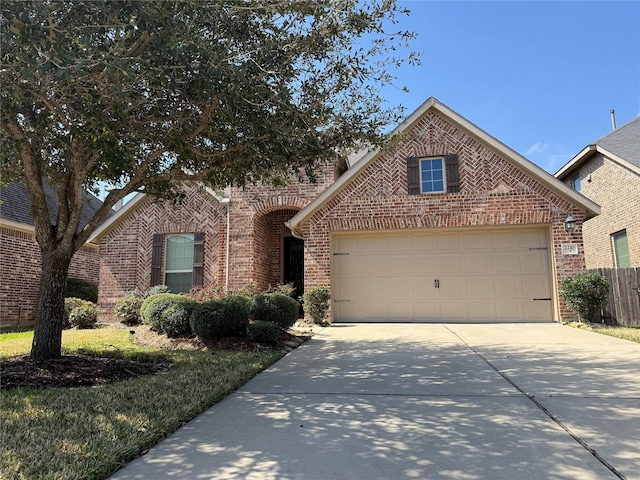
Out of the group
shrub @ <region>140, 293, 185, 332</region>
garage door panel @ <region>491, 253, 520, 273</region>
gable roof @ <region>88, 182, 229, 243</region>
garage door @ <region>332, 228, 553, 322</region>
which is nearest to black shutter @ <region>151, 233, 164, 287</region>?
gable roof @ <region>88, 182, 229, 243</region>

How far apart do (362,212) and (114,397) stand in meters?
7.99

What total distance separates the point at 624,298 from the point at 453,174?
4945 mm

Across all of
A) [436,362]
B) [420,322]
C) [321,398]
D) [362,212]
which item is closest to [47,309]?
[321,398]

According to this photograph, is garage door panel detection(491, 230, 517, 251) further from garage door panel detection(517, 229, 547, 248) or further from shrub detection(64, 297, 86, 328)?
shrub detection(64, 297, 86, 328)

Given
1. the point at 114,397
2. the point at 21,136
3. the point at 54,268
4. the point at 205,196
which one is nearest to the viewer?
the point at 114,397

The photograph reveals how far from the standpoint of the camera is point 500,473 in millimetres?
2363

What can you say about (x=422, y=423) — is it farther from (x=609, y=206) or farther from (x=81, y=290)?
(x=609, y=206)

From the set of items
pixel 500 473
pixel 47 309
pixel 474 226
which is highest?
pixel 474 226

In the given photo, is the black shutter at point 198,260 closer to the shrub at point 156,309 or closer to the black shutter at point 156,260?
the black shutter at point 156,260

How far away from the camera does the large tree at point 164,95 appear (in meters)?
3.62

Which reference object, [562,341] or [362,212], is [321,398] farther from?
[362,212]

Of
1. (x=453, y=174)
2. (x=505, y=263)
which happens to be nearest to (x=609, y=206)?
(x=505, y=263)

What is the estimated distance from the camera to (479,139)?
35.0ft

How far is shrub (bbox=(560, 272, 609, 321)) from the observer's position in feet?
30.4
